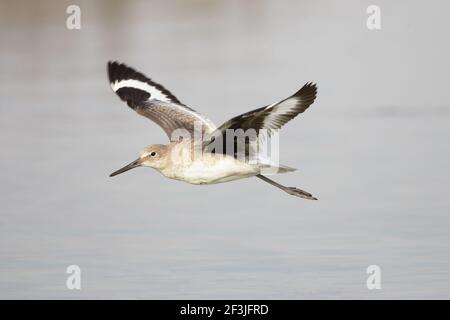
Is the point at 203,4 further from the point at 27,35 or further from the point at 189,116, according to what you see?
the point at 189,116

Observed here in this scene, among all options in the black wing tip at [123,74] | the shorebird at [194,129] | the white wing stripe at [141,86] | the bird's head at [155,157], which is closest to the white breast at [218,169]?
the shorebird at [194,129]

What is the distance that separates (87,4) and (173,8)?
1199 mm

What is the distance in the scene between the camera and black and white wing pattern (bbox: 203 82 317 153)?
661 cm

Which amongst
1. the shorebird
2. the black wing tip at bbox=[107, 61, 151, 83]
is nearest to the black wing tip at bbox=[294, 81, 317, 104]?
the shorebird

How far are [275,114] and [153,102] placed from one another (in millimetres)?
1852

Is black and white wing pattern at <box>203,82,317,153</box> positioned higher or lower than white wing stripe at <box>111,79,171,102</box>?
lower

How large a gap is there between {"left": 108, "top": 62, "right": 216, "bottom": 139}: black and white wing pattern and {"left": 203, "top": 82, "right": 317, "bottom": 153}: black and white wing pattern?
0.94 metres

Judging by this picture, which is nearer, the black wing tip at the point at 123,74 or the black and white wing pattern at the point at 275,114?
the black and white wing pattern at the point at 275,114

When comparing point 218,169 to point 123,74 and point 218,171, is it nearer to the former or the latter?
point 218,171

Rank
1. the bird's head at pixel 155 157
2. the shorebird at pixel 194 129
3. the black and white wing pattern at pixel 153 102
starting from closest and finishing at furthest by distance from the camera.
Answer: the shorebird at pixel 194 129, the bird's head at pixel 155 157, the black and white wing pattern at pixel 153 102

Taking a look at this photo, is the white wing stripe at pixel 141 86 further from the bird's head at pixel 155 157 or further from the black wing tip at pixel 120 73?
the bird's head at pixel 155 157

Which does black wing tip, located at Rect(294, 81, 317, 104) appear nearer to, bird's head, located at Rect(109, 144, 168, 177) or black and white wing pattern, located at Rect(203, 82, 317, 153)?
black and white wing pattern, located at Rect(203, 82, 317, 153)

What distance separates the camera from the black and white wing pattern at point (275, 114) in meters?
6.61

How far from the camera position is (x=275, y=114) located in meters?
6.77
